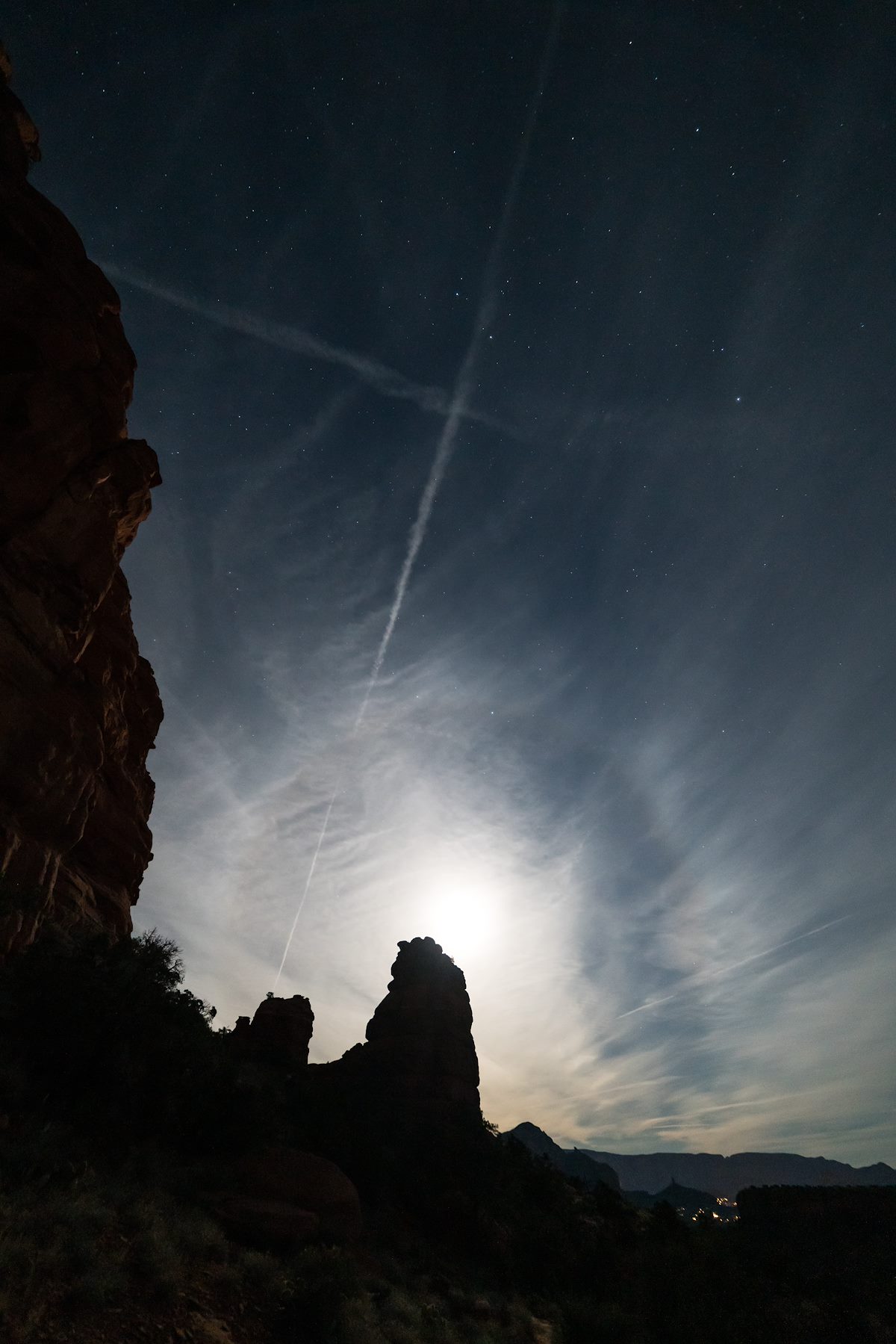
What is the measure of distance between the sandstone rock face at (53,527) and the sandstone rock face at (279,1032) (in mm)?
31832

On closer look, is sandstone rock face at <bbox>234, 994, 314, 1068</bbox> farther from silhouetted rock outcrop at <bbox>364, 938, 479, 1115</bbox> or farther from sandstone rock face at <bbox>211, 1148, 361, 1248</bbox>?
sandstone rock face at <bbox>211, 1148, 361, 1248</bbox>

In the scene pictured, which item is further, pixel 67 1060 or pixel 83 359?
pixel 83 359

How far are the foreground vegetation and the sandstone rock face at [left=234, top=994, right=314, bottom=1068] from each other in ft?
63.2

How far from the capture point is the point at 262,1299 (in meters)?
10.2

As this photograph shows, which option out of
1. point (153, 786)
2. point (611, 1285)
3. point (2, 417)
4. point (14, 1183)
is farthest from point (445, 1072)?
point (2, 417)

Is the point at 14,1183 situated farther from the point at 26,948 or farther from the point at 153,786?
the point at 153,786

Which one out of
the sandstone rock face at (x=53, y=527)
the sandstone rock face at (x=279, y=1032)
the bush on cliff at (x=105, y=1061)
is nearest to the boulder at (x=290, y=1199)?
the bush on cliff at (x=105, y=1061)

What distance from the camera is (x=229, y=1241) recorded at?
12.2 m

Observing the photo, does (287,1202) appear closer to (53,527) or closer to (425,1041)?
(53,527)

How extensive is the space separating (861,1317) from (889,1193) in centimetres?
2517

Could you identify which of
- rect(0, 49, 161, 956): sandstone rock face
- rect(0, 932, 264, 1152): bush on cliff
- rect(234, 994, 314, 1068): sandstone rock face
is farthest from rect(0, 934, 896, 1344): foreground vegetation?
rect(234, 994, 314, 1068): sandstone rock face

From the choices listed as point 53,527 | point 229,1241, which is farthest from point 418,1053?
point 53,527

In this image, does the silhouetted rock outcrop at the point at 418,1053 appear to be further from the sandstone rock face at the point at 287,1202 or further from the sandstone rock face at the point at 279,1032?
the sandstone rock face at the point at 287,1202

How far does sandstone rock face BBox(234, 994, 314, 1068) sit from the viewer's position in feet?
157
